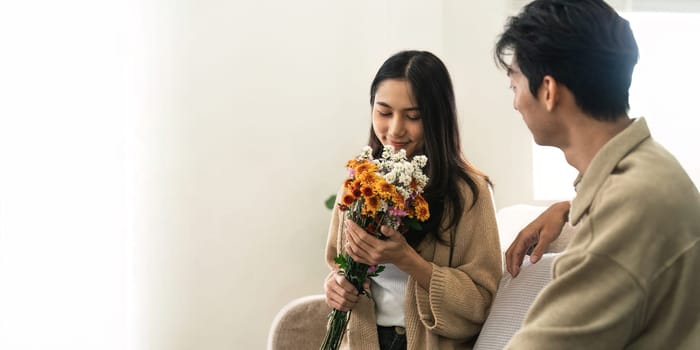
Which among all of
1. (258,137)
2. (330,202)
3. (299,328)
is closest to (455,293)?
(299,328)

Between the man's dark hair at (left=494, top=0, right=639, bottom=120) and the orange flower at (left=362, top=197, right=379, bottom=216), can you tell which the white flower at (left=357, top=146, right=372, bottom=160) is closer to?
the orange flower at (left=362, top=197, right=379, bottom=216)

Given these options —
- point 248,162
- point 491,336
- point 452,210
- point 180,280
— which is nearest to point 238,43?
point 248,162

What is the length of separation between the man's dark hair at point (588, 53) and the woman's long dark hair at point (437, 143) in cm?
76

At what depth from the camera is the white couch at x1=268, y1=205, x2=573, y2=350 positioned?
6.02 ft

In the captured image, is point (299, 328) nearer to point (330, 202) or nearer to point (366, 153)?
point (366, 153)

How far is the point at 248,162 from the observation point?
359 centimetres

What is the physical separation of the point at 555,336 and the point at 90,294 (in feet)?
7.70

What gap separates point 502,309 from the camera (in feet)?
6.21

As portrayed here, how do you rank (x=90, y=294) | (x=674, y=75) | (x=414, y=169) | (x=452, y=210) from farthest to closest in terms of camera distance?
1. (x=674, y=75)
2. (x=90, y=294)
3. (x=452, y=210)
4. (x=414, y=169)

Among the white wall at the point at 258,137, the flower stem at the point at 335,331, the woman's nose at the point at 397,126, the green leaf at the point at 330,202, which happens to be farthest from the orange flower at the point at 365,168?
the white wall at the point at 258,137

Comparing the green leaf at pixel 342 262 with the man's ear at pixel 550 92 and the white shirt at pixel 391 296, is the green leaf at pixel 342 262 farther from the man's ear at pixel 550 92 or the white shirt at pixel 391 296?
the man's ear at pixel 550 92

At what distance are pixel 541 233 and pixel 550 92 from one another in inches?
21.5

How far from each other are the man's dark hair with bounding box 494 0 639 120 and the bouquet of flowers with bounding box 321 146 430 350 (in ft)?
1.75

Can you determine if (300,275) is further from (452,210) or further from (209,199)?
(452,210)
